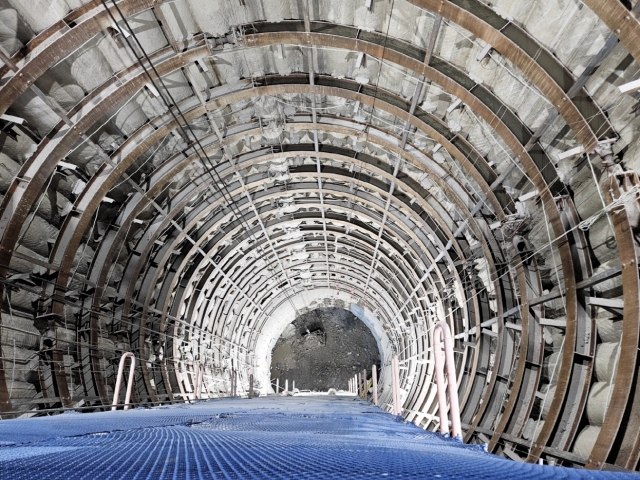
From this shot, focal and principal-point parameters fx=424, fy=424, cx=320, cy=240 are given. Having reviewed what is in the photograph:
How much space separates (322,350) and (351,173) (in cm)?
2179

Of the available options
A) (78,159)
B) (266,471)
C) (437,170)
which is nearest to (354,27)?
(437,170)

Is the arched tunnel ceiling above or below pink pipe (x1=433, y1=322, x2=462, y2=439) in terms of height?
above

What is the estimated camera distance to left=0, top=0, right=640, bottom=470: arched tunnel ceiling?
645 cm

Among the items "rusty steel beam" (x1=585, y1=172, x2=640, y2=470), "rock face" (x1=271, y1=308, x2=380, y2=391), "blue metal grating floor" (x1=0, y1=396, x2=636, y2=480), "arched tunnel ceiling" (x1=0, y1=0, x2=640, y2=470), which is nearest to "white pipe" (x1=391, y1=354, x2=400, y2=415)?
"arched tunnel ceiling" (x1=0, y1=0, x2=640, y2=470)

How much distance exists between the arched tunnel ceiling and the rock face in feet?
55.4

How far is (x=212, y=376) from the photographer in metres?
20.1

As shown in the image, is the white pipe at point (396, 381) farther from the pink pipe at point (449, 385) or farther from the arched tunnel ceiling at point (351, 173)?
the pink pipe at point (449, 385)

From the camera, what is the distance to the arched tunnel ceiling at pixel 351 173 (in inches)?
254

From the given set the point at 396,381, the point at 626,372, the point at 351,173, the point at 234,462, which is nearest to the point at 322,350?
the point at 351,173

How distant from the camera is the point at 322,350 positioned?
3281cm

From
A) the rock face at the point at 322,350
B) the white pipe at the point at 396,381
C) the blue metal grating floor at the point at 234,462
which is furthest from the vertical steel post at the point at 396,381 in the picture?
the rock face at the point at 322,350

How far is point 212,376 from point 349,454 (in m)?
18.6

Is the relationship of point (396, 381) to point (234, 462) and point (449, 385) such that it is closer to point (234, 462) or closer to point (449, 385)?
point (449, 385)

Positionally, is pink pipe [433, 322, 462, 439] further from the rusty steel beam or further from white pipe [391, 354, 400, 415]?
white pipe [391, 354, 400, 415]
